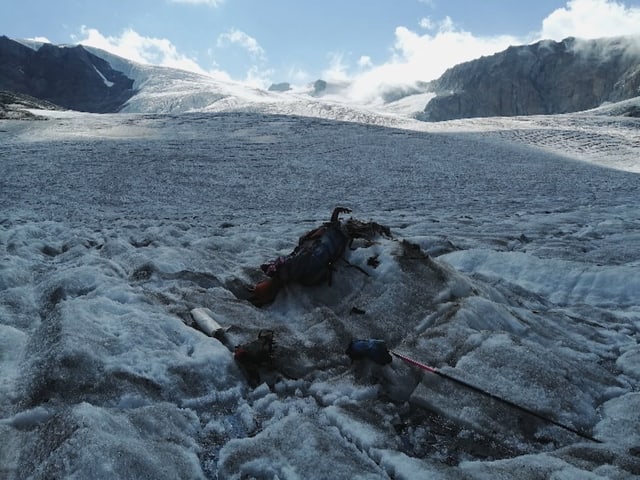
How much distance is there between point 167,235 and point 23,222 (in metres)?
2.62

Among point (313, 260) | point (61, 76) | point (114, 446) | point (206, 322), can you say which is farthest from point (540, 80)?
point (114, 446)

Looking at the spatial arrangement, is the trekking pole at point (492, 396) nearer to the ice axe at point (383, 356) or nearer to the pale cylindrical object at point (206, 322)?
the ice axe at point (383, 356)

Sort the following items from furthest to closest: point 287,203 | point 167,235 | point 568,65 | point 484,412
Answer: point 568,65 → point 287,203 → point 167,235 → point 484,412

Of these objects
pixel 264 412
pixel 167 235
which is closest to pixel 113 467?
pixel 264 412

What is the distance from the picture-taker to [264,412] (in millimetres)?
3346

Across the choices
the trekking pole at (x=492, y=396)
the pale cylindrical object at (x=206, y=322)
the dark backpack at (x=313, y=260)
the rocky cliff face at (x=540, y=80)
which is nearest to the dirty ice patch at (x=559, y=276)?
the dark backpack at (x=313, y=260)

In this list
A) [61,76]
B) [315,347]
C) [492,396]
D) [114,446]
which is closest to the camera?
[114,446]

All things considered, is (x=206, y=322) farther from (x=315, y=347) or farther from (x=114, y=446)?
(x=114, y=446)

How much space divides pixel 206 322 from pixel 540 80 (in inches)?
4252

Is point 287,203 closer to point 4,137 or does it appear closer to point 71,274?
point 71,274

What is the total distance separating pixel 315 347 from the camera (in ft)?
13.8

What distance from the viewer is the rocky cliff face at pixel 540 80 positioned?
92500 millimetres

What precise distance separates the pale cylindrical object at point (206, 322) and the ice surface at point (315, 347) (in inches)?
2.8

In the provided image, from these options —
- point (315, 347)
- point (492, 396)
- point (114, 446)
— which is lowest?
point (315, 347)
